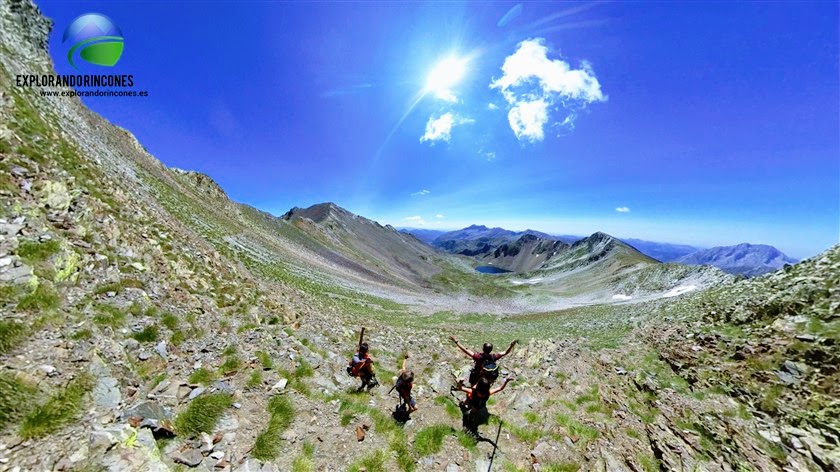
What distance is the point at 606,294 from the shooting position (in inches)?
3231

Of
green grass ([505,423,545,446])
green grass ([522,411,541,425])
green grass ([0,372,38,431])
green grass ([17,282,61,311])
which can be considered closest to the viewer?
green grass ([0,372,38,431])

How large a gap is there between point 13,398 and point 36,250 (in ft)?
21.2

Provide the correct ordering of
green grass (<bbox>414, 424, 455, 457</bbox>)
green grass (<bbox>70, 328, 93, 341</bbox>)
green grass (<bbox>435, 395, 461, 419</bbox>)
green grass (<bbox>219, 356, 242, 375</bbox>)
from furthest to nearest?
green grass (<bbox>435, 395, 461, 419</bbox>) < green grass (<bbox>219, 356, 242, 375</bbox>) < green grass (<bbox>414, 424, 455, 457</bbox>) < green grass (<bbox>70, 328, 93, 341</bbox>)

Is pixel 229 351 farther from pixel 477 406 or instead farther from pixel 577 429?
pixel 577 429

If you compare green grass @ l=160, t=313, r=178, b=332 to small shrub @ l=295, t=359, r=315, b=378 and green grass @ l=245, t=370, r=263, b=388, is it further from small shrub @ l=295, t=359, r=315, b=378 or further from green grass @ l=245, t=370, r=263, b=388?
small shrub @ l=295, t=359, r=315, b=378

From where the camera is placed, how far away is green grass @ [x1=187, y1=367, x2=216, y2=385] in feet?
29.5

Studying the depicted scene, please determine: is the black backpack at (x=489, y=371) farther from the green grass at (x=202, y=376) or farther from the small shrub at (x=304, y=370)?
the green grass at (x=202, y=376)

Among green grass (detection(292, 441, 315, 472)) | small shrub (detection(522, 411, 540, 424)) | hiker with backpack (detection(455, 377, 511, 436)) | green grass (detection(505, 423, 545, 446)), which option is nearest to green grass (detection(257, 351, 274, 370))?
green grass (detection(292, 441, 315, 472))

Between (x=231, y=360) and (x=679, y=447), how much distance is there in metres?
14.6

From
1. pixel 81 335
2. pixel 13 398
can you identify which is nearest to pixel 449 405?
pixel 13 398

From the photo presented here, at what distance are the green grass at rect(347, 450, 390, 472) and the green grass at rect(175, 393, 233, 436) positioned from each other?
3.62 m

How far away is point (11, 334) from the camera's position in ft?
23.6

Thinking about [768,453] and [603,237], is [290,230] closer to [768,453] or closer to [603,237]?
[768,453]

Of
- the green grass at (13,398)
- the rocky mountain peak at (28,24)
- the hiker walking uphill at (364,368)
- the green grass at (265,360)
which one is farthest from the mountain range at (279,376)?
the rocky mountain peak at (28,24)
